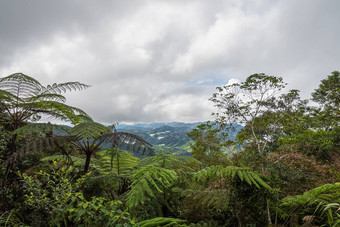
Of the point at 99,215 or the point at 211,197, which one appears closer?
the point at 99,215

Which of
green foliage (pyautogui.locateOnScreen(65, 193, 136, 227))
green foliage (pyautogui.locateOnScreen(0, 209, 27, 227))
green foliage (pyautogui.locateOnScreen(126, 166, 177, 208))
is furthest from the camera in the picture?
green foliage (pyautogui.locateOnScreen(0, 209, 27, 227))

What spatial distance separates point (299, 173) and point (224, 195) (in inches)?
61.7

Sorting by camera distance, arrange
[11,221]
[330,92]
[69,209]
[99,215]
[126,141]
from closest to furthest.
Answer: [69,209]
[99,215]
[11,221]
[126,141]
[330,92]

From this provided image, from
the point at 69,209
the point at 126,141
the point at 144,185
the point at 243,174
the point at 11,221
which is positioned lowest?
the point at 11,221

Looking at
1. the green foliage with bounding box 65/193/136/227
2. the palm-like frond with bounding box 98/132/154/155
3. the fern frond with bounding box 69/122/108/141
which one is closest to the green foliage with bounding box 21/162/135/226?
the green foliage with bounding box 65/193/136/227

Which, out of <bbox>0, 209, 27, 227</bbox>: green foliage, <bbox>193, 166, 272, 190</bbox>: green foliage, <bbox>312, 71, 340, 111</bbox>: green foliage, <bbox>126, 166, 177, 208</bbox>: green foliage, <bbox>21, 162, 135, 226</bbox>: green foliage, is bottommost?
<bbox>0, 209, 27, 227</bbox>: green foliage

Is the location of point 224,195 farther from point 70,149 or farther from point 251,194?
point 70,149

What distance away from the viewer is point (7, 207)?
9.18 ft

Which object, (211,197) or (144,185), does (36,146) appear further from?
(211,197)

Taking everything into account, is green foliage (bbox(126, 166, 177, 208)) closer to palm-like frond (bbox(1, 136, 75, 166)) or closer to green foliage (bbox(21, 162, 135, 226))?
green foliage (bbox(21, 162, 135, 226))

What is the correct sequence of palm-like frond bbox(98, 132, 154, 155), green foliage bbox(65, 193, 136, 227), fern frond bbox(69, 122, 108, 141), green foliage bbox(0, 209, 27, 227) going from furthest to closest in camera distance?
palm-like frond bbox(98, 132, 154, 155), fern frond bbox(69, 122, 108, 141), green foliage bbox(0, 209, 27, 227), green foliage bbox(65, 193, 136, 227)

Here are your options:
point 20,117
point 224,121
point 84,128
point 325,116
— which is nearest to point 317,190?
point 84,128

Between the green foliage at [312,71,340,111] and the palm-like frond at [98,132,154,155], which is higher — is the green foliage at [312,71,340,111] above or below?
above

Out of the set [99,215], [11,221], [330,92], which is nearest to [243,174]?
[99,215]
